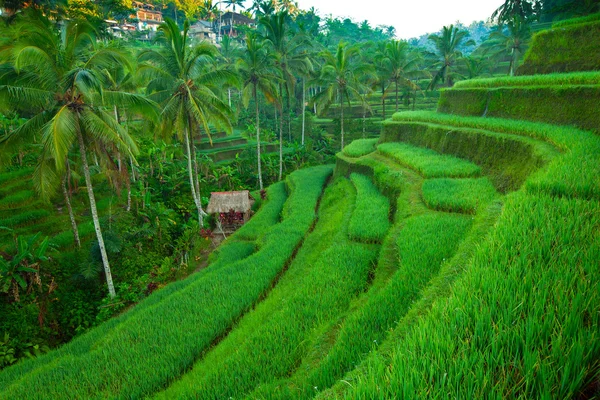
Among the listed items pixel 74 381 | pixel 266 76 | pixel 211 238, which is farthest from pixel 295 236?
pixel 266 76

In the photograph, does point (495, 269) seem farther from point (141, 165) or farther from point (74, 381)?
point (141, 165)

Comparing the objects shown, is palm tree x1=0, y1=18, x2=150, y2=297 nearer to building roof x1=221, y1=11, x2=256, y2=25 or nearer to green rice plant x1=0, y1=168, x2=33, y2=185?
green rice plant x1=0, y1=168, x2=33, y2=185

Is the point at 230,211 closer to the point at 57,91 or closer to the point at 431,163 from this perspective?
the point at 57,91

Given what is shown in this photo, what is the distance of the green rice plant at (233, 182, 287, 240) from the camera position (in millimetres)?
12085

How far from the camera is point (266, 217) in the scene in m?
13.7

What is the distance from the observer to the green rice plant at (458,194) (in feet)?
22.8

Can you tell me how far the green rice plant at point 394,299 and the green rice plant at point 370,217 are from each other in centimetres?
99

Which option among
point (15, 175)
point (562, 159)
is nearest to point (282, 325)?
point (562, 159)

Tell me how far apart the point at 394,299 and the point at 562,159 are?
3.96 m

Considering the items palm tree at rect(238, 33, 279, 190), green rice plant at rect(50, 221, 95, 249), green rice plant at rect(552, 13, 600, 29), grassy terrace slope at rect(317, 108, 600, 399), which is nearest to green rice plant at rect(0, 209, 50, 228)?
green rice plant at rect(50, 221, 95, 249)

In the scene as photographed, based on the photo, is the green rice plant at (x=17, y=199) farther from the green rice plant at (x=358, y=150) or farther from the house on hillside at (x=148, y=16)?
the house on hillside at (x=148, y=16)

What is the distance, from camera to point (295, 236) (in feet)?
33.6

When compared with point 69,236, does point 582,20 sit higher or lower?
higher

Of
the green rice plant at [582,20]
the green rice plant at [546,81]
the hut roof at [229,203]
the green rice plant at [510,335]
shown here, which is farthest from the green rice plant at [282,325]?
the green rice plant at [582,20]
